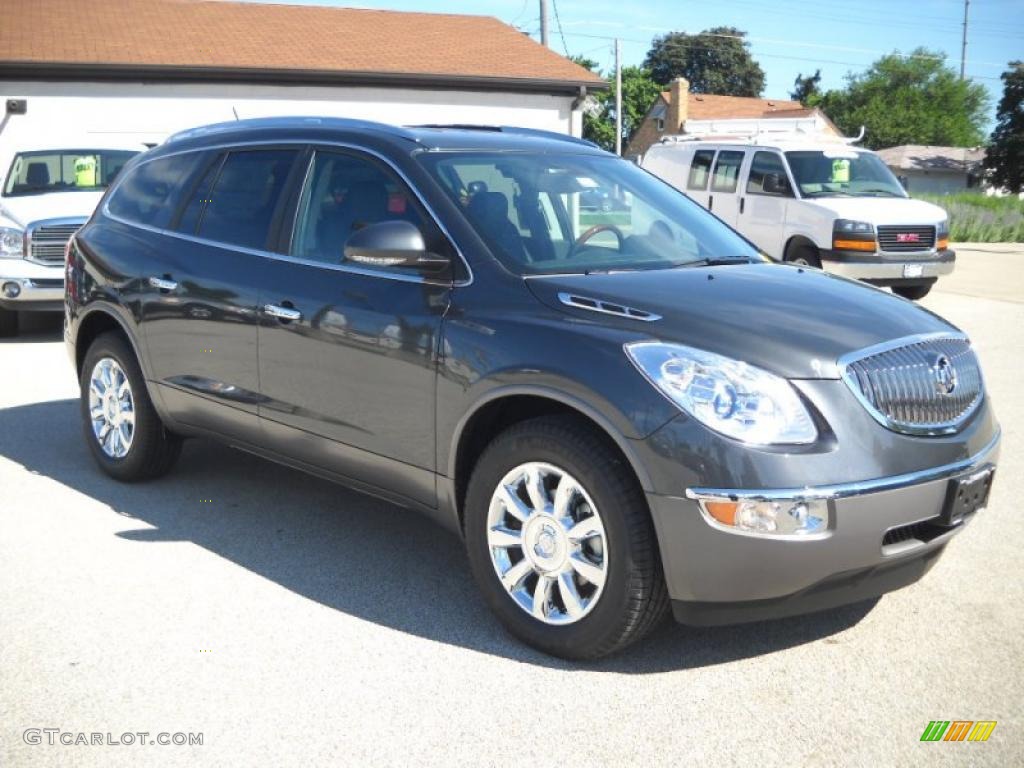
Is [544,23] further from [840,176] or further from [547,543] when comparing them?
[547,543]

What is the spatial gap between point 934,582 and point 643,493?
5.64 ft

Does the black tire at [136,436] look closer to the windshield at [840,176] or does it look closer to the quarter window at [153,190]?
the quarter window at [153,190]

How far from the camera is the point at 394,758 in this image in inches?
124

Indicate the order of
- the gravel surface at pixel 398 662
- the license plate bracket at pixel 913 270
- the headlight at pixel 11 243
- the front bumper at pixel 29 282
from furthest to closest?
the license plate bracket at pixel 913 270, the headlight at pixel 11 243, the front bumper at pixel 29 282, the gravel surface at pixel 398 662

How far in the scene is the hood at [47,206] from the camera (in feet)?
36.3

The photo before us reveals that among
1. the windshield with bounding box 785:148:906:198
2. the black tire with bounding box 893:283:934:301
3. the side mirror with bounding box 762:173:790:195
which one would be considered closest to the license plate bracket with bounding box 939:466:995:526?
the windshield with bounding box 785:148:906:198

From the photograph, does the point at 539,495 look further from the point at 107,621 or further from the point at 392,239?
the point at 107,621

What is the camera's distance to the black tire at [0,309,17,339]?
36.7 ft

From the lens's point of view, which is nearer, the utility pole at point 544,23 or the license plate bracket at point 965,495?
the license plate bracket at point 965,495

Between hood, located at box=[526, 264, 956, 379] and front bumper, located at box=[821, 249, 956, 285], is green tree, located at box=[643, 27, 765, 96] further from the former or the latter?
hood, located at box=[526, 264, 956, 379]

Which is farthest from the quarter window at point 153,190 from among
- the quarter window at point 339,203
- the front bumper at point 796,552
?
the front bumper at point 796,552

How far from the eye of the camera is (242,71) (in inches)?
858

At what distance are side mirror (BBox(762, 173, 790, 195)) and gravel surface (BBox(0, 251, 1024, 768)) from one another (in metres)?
8.79

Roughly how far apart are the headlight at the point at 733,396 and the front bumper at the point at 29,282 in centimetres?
885
